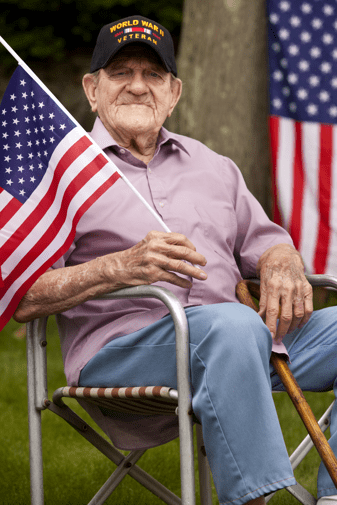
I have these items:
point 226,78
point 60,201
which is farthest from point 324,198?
point 60,201

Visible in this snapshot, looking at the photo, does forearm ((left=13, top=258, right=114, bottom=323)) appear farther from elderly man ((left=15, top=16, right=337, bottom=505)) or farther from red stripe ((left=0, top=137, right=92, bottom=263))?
red stripe ((left=0, top=137, right=92, bottom=263))

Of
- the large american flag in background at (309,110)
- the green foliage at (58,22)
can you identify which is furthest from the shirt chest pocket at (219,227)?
the green foliage at (58,22)

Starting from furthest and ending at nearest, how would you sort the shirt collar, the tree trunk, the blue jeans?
the tree trunk
the shirt collar
the blue jeans

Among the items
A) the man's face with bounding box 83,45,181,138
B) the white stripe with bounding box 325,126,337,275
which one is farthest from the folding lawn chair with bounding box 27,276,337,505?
the white stripe with bounding box 325,126,337,275

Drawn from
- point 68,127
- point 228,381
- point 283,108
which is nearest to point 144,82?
point 68,127

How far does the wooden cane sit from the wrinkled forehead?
2.68 feet

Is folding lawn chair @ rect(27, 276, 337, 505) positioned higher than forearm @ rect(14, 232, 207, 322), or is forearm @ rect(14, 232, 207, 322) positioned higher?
forearm @ rect(14, 232, 207, 322)

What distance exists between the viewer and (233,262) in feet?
7.79

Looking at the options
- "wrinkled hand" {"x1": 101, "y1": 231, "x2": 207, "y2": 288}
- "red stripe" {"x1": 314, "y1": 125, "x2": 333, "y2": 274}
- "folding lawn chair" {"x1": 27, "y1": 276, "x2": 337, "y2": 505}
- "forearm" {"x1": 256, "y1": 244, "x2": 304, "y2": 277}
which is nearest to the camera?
"folding lawn chair" {"x1": 27, "y1": 276, "x2": 337, "y2": 505}

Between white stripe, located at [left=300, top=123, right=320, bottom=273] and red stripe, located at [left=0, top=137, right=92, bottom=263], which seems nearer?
red stripe, located at [left=0, top=137, right=92, bottom=263]

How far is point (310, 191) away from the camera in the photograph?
503 cm

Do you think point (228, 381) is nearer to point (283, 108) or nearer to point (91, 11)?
point (283, 108)

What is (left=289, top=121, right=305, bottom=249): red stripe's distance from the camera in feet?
16.4

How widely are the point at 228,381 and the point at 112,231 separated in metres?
0.67
